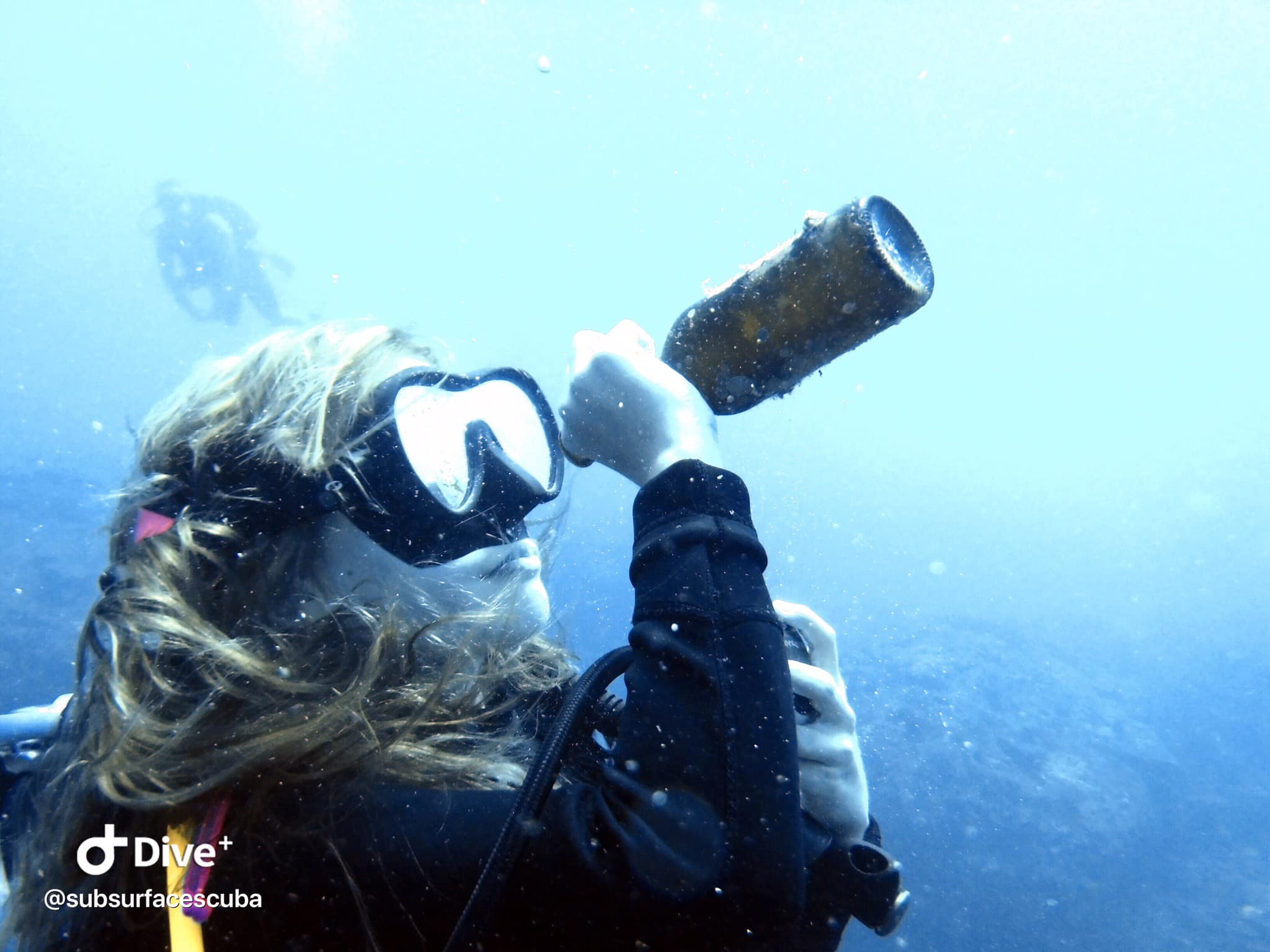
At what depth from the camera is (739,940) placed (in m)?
1.06

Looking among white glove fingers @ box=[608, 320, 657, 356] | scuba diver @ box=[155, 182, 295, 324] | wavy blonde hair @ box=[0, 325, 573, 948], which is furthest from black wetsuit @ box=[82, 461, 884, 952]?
scuba diver @ box=[155, 182, 295, 324]

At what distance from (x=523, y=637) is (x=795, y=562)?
211ft

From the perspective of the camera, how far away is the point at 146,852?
3.98 ft

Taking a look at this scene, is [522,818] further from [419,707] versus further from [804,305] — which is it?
[804,305]

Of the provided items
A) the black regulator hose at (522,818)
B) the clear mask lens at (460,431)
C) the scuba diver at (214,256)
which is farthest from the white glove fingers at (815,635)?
the scuba diver at (214,256)

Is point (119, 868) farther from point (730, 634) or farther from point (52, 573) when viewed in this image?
point (52, 573)

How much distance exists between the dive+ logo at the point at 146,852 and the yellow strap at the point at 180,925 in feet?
0.04

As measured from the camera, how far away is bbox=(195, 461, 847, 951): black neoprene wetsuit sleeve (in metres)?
1.04

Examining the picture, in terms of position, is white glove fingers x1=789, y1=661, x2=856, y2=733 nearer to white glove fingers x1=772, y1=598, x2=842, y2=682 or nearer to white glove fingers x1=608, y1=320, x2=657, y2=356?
white glove fingers x1=772, y1=598, x2=842, y2=682

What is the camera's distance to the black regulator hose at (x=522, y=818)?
0.99 m

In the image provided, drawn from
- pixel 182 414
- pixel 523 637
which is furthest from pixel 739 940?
pixel 182 414

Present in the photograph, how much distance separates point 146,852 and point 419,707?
54 cm

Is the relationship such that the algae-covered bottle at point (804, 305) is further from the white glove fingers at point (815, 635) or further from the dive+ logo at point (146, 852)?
the dive+ logo at point (146, 852)

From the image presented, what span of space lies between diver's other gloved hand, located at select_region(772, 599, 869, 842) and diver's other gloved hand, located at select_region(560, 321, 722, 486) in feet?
1.90
